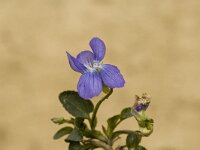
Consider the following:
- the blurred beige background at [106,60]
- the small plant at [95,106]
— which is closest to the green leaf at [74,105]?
the small plant at [95,106]

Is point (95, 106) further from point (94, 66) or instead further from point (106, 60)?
point (106, 60)

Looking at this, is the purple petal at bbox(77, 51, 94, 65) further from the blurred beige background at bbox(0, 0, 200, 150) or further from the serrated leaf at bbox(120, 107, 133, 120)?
the blurred beige background at bbox(0, 0, 200, 150)

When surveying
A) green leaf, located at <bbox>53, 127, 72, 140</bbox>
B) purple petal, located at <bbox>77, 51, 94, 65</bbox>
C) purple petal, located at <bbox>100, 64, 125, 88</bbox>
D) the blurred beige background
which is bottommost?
green leaf, located at <bbox>53, 127, 72, 140</bbox>

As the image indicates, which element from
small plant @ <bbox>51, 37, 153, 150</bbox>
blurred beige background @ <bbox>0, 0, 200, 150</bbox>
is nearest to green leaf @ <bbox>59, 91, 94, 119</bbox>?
small plant @ <bbox>51, 37, 153, 150</bbox>

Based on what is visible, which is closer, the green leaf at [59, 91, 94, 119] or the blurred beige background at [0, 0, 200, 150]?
the green leaf at [59, 91, 94, 119]

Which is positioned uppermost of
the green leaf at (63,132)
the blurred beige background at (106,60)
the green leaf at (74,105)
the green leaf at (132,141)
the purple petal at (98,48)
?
the blurred beige background at (106,60)

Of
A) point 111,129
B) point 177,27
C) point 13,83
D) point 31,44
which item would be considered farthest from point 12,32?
point 111,129

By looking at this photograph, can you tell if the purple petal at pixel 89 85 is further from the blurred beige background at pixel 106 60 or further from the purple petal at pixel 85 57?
the blurred beige background at pixel 106 60
